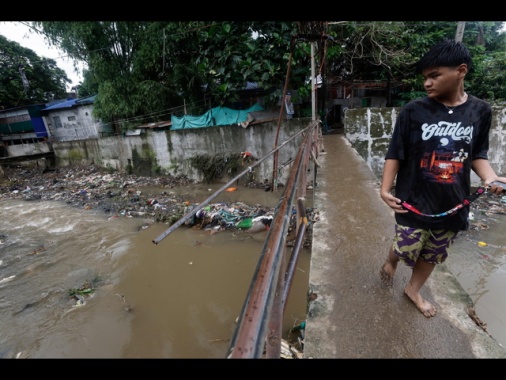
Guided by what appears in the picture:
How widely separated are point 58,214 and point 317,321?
10491 millimetres

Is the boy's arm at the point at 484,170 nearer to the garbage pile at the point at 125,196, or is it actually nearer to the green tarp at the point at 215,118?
the garbage pile at the point at 125,196

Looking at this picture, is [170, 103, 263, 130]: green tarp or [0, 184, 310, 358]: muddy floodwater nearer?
[0, 184, 310, 358]: muddy floodwater

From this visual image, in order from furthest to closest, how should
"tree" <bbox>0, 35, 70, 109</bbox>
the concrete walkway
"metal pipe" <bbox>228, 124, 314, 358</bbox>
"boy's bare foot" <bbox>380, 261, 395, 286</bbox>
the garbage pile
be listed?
"tree" <bbox>0, 35, 70, 109</bbox> < the garbage pile < "boy's bare foot" <bbox>380, 261, 395, 286</bbox> < the concrete walkway < "metal pipe" <bbox>228, 124, 314, 358</bbox>

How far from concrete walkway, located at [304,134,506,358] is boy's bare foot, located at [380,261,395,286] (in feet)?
0.12

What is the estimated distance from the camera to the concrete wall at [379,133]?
7.32 meters

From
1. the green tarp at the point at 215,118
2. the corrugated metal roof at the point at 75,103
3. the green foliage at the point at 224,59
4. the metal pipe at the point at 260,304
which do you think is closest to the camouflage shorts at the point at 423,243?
the metal pipe at the point at 260,304

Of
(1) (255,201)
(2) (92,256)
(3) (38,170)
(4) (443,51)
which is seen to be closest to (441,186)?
(4) (443,51)

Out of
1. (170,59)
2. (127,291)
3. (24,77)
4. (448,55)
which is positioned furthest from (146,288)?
(24,77)

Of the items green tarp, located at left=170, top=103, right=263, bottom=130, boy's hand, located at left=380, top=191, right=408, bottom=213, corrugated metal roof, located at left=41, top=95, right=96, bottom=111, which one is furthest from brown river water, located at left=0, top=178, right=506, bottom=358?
corrugated metal roof, located at left=41, top=95, right=96, bottom=111

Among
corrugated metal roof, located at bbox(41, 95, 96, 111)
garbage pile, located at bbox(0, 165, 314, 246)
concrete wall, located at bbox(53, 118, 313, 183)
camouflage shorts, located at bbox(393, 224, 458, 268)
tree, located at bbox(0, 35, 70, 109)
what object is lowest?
garbage pile, located at bbox(0, 165, 314, 246)

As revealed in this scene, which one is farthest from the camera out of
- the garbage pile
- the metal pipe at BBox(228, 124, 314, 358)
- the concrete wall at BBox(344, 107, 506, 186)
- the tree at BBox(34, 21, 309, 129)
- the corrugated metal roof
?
the corrugated metal roof

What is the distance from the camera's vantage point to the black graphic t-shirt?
1256mm

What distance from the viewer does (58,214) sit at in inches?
353

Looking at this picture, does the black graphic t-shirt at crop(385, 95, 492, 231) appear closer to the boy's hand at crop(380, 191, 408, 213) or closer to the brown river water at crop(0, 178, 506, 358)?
the boy's hand at crop(380, 191, 408, 213)
